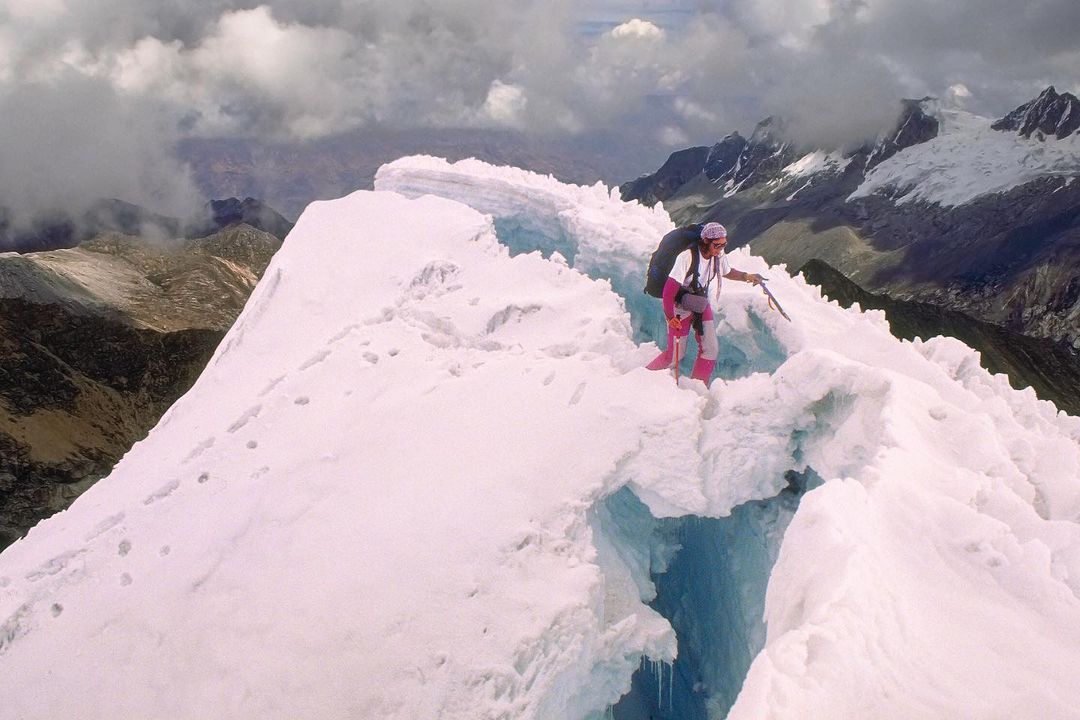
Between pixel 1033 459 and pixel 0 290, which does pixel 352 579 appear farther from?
pixel 0 290

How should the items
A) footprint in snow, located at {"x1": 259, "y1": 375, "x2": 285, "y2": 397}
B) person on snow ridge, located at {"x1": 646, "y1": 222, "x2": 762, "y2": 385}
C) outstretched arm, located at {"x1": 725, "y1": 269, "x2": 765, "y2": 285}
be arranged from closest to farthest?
person on snow ridge, located at {"x1": 646, "y1": 222, "x2": 762, "y2": 385}
outstretched arm, located at {"x1": 725, "y1": 269, "x2": 765, "y2": 285}
footprint in snow, located at {"x1": 259, "y1": 375, "x2": 285, "y2": 397}

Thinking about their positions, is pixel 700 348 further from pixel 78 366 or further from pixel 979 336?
pixel 78 366

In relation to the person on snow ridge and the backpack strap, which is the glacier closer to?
the person on snow ridge

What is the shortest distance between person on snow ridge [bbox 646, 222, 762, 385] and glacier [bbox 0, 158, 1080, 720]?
78 centimetres

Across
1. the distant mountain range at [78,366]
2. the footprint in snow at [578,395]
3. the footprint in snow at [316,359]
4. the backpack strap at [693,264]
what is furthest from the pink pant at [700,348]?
the distant mountain range at [78,366]

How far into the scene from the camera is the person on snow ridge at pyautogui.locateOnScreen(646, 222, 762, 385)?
36.3 feet

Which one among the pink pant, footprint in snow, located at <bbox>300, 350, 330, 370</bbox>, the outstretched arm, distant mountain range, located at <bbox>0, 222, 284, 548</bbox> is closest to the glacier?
the pink pant

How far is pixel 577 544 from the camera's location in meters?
8.49

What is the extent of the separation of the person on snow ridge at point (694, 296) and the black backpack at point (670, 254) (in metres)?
0.05

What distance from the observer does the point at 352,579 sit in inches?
316

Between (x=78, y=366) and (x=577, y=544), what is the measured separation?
125904mm

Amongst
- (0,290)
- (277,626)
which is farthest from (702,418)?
(0,290)

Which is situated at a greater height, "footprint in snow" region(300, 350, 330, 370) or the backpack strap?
the backpack strap

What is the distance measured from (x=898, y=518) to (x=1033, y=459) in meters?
2.83
